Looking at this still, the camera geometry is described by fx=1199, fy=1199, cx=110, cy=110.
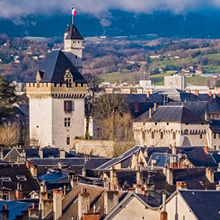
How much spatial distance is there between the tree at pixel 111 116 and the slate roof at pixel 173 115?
188 centimetres

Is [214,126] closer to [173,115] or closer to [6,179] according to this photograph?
[173,115]

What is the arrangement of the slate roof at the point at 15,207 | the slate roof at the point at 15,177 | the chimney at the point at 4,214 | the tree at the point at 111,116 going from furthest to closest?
1. the tree at the point at 111,116
2. the slate roof at the point at 15,177
3. the slate roof at the point at 15,207
4. the chimney at the point at 4,214

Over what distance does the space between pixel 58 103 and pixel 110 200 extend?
6604cm

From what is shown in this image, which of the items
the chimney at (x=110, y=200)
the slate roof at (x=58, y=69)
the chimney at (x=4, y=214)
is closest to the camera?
the chimney at (x=110, y=200)

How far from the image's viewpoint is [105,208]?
41094 millimetres

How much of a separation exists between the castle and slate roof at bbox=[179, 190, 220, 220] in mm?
63890

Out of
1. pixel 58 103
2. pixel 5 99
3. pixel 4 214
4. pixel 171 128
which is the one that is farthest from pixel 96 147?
pixel 4 214

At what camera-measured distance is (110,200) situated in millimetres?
40906

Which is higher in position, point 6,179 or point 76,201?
point 6,179

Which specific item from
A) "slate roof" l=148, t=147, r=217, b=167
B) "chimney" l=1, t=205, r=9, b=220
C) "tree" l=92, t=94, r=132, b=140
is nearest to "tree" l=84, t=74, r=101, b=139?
"tree" l=92, t=94, r=132, b=140

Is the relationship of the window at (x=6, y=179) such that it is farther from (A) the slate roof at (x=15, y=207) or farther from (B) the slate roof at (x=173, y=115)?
(B) the slate roof at (x=173, y=115)

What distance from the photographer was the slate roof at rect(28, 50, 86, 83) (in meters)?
107

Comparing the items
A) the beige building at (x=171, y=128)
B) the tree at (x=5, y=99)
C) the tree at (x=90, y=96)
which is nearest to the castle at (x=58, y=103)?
the tree at (x=90, y=96)

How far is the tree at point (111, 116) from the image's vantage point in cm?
10494
